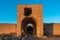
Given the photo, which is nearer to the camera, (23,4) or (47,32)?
(23,4)

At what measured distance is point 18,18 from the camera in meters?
37.8

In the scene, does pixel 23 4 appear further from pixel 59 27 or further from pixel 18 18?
pixel 59 27

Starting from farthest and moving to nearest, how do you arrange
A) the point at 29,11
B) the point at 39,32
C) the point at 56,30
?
the point at 56,30 → the point at 29,11 → the point at 39,32

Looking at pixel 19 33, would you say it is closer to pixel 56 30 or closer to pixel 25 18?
pixel 25 18

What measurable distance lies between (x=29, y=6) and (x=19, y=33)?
4643mm

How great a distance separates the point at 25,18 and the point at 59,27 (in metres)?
8.20

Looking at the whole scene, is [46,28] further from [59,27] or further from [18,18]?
[18,18]

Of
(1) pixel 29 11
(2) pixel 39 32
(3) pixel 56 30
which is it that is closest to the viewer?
(2) pixel 39 32

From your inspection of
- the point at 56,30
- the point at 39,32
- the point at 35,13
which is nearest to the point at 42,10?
the point at 35,13

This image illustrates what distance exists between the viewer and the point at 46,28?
45.1 metres

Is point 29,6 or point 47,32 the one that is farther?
point 47,32

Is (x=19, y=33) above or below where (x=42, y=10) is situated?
below

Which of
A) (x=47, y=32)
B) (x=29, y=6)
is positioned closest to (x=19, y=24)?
(x=29, y=6)

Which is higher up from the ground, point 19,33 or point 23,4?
point 23,4
